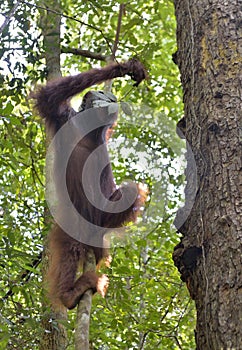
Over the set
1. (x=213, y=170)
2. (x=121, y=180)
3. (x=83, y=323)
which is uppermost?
(x=121, y=180)

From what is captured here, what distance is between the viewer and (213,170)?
6.08 feet

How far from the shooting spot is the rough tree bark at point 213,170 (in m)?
1.63

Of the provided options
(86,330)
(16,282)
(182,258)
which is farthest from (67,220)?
(182,258)

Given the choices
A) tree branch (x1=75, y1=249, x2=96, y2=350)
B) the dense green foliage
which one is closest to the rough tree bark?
tree branch (x1=75, y1=249, x2=96, y2=350)

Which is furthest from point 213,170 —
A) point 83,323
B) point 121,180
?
point 121,180

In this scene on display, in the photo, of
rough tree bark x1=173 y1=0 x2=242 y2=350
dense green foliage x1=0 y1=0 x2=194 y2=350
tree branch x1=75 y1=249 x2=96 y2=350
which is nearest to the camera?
rough tree bark x1=173 y1=0 x2=242 y2=350

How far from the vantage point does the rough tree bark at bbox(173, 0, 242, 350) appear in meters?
1.63

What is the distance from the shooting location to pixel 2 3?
3.34 m

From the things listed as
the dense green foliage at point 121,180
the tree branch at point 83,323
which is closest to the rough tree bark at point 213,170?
the tree branch at point 83,323

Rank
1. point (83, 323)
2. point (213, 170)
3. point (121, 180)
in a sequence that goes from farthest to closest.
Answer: point (121, 180)
point (83, 323)
point (213, 170)

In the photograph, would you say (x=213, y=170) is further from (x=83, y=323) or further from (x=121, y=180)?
(x=121, y=180)

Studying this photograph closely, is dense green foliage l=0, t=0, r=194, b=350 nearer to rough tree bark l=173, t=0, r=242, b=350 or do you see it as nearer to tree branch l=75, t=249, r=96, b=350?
tree branch l=75, t=249, r=96, b=350

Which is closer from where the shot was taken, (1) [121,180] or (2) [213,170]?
(2) [213,170]

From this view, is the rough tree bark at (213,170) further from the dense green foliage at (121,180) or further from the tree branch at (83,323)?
the dense green foliage at (121,180)
